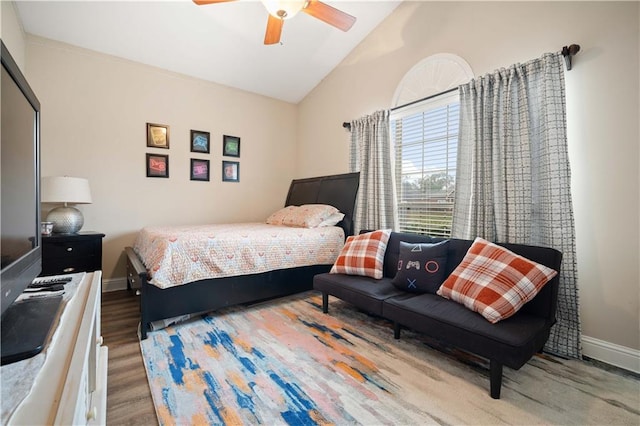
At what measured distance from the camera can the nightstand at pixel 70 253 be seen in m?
2.74

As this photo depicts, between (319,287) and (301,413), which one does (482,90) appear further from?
(301,413)

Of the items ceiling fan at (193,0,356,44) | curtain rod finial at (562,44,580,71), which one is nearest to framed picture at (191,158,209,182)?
ceiling fan at (193,0,356,44)

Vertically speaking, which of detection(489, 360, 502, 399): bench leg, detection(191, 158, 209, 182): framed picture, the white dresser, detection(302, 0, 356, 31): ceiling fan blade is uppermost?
detection(302, 0, 356, 31): ceiling fan blade

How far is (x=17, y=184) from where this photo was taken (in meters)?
0.96

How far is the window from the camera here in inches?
111

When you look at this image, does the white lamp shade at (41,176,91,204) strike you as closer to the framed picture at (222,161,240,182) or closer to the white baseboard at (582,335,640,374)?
the framed picture at (222,161,240,182)

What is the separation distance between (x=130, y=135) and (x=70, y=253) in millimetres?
1495

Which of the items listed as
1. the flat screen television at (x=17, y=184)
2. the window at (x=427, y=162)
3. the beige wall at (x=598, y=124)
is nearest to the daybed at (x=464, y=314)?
the beige wall at (x=598, y=124)

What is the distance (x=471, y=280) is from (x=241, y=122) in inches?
147

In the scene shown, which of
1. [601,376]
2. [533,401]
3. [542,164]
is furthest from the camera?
[542,164]

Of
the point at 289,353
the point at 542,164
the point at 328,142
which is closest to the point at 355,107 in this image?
the point at 328,142

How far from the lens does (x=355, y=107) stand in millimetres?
3812

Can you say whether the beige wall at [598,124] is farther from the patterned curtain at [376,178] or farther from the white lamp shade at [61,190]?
the white lamp shade at [61,190]

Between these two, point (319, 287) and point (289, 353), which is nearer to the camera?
point (289, 353)
